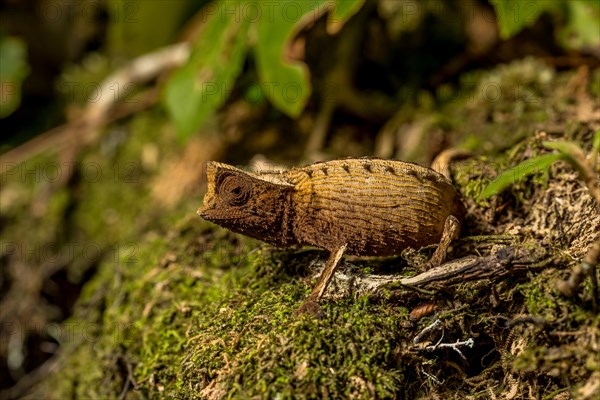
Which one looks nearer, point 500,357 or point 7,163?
point 500,357

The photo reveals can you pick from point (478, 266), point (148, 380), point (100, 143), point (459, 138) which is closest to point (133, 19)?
point (100, 143)

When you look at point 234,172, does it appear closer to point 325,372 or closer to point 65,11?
point 325,372

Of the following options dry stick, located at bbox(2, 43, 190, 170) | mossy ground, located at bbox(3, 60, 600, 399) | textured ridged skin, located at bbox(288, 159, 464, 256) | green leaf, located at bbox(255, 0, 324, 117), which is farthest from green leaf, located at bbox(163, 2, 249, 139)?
textured ridged skin, located at bbox(288, 159, 464, 256)

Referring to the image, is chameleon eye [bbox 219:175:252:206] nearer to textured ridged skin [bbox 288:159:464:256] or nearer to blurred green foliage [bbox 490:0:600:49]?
textured ridged skin [bbox 288:159:464:256]

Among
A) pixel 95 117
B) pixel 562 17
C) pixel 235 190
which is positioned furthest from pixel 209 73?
pixel 562 17

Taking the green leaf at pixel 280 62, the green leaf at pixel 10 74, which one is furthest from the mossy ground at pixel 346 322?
the green leaf at pixel 10 74

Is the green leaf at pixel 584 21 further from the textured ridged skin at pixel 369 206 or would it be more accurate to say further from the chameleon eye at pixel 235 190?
the chameleon eye at pixel 235 190
